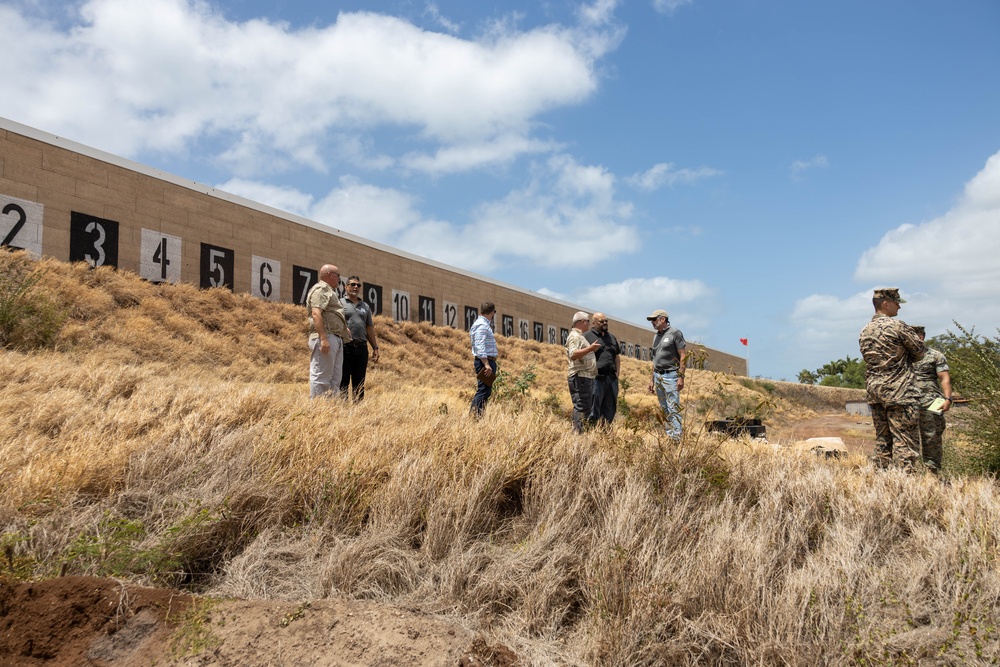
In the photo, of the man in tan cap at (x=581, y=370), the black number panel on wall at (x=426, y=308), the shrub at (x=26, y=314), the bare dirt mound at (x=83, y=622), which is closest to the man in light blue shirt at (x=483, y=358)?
the man in tan cap at (x=581, y=370)

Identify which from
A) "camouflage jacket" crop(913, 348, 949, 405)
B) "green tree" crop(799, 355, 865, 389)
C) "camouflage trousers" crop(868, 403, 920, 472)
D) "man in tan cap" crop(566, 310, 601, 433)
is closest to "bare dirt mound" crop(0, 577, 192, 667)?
"man in tan cap" crop(566, 310, 601, 433)

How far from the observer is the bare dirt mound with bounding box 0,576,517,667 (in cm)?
265

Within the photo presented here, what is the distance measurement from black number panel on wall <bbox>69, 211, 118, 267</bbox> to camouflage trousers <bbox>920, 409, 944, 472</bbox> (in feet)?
55.0

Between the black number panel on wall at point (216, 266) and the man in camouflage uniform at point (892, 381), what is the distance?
→ 675 inches

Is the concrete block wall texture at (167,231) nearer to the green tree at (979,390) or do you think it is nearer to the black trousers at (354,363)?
the green tree at (979,390)

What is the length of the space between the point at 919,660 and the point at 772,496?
4.50 feet

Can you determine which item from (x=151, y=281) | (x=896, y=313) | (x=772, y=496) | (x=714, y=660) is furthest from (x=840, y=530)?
(x=151, y=281)

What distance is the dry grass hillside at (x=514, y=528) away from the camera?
2.81 meters

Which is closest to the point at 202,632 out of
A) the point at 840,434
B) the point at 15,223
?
the point at 15,223

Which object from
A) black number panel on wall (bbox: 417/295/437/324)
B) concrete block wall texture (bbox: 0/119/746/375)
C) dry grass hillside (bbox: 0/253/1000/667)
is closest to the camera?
dry grass hillside (bbox: 0/253/1000/667)

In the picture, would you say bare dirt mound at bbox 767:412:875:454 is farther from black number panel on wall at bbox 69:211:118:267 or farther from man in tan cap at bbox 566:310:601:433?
black number panel on wall at bbox 69:211:118:267

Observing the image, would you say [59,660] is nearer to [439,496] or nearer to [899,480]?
[439,496]

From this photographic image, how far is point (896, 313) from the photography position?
5.53 meters

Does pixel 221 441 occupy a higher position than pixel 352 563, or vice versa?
pixel 221 441
